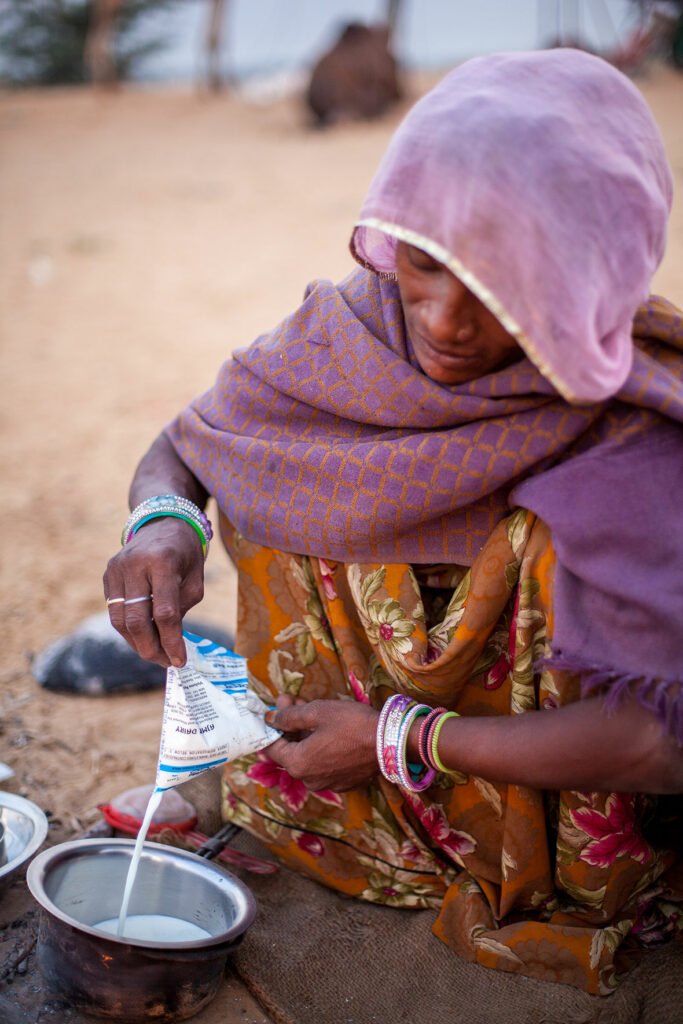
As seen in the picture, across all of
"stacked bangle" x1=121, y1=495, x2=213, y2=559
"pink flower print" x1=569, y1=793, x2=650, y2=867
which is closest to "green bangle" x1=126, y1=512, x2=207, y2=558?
"stacked bangle" x1=121, y1=495, x2=213, y2=559

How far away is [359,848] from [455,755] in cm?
48

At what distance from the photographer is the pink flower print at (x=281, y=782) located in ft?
6.39

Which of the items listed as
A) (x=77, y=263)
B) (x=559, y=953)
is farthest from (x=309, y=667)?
(x=77, y=263)

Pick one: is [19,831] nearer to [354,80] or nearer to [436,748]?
[436,748]

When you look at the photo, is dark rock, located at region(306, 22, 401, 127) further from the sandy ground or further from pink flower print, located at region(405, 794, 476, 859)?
pink flower print, located at region(405, 794, 476, 859)

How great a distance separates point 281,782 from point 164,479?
681mm

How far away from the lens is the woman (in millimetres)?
1317

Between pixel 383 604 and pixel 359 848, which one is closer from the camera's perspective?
pixel 383 604

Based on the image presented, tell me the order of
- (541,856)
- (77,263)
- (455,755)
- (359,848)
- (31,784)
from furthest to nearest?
(77,263) → (31,784) → (359,848) → (541,856) → (455,755)

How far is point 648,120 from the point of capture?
4.66 ft

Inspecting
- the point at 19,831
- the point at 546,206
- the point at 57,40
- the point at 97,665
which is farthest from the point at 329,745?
the point at 57,40

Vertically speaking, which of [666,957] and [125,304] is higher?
[666,957]

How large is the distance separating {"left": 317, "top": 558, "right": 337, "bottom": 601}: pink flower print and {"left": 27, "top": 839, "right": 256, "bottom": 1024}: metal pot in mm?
552

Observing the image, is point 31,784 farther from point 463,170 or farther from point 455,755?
point 463,170
